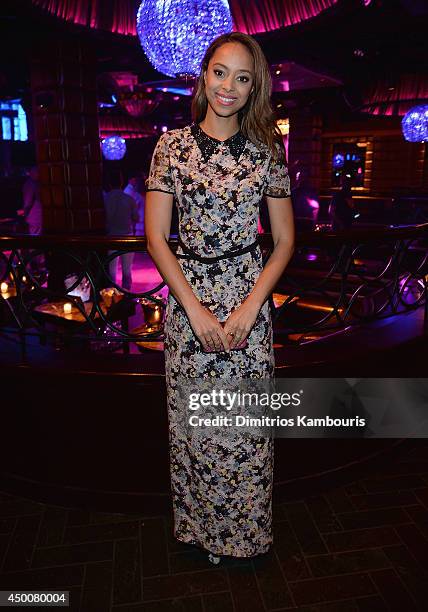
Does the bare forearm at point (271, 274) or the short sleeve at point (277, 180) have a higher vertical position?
the short sleeve at point (277, 180)

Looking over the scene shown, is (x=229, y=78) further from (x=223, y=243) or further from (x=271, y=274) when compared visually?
(x=271, y=274)

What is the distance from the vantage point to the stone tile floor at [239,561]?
6.99 ft

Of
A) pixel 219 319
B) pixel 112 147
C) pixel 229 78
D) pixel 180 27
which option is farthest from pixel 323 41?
pixel 112 147

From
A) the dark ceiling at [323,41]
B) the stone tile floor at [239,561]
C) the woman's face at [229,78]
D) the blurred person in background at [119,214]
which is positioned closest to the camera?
the woman's face at [229,78]

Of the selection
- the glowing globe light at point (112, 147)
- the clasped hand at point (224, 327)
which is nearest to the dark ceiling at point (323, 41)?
the glowing globe light at point (112, 147)

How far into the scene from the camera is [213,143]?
187cm

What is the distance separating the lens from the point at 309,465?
3.04 metres

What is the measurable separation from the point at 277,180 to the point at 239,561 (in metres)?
1.75

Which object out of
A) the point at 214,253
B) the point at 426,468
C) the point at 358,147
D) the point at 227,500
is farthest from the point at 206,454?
the point at 358,147

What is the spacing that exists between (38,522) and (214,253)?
184 cm

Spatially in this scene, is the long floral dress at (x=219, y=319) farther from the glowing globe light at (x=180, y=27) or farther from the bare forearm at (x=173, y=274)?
the glowing globe light at (x=180, y=27)

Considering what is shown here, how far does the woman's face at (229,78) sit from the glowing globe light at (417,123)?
1010 cm

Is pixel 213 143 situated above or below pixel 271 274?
above

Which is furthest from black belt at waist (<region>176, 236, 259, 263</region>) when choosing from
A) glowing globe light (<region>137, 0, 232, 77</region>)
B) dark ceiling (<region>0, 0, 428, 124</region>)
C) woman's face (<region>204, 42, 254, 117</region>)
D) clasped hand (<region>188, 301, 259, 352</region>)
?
dark ceiling (<region>0, 0, 428, 124</region>)
